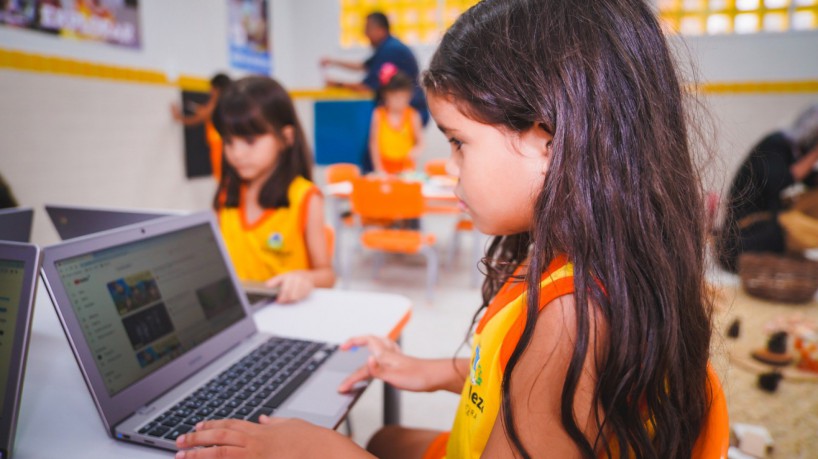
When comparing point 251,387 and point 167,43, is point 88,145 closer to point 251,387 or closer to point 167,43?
point 167,43

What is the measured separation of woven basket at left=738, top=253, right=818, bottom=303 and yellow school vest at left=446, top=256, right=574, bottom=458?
9.17 ft

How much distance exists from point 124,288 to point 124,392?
14 centimetres

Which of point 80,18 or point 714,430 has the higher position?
point 80,18

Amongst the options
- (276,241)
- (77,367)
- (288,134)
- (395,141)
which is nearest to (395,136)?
(395,141)

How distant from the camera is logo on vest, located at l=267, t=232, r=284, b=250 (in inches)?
59.9

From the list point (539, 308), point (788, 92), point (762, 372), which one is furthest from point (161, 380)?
point (788, 92)

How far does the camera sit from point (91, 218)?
39.6 inches

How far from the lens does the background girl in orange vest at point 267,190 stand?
1460 millimetres

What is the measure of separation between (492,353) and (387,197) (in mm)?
2162

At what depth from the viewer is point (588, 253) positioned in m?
0.52

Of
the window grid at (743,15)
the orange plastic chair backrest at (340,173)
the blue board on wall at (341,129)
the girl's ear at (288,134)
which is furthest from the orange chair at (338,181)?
the window grid at (743,15)

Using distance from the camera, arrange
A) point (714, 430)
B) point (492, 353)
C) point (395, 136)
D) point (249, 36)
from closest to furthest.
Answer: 1. point (714, 430)
2. point (492, 353)
3. point (395, 136)
4. point (249, 36)

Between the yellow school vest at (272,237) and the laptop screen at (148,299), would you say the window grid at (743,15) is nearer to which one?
the yellow school vest at (272,237)

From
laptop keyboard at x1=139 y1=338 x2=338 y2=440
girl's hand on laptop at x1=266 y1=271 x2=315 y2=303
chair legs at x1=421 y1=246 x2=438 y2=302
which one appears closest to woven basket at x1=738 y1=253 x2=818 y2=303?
chair legs at x1=421 y1=246 x2=438 y2=302
